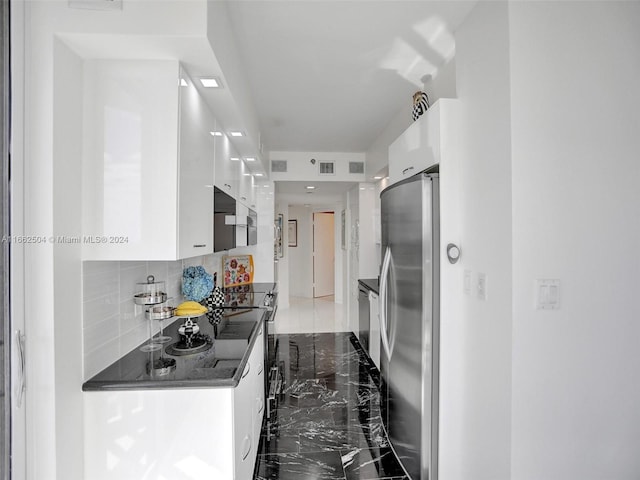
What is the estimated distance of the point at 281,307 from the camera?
661 cm

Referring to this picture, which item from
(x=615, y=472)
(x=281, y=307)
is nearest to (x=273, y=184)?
(x=281, y=307)

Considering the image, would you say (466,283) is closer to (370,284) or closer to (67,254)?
(67,254)

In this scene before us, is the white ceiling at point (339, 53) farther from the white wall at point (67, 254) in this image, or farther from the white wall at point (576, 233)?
the white wall at point (67, 254)

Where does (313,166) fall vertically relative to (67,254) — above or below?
above

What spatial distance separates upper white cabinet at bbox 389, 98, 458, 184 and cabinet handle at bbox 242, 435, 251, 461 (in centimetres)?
166

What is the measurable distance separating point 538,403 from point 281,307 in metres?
5.44

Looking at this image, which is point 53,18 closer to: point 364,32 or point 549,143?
point 364,32

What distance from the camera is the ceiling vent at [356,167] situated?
4.85m

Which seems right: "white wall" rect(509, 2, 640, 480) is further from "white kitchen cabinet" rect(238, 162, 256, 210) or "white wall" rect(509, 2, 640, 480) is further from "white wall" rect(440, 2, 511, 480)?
"white kitchen cabinet" rect(238, 162, 256, 210)

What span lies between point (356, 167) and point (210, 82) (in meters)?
3.38

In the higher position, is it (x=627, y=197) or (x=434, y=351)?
(x=627, y=197)

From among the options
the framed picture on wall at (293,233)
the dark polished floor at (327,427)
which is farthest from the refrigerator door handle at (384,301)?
the framed picture on wall at (293,233)

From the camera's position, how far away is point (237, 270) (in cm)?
430

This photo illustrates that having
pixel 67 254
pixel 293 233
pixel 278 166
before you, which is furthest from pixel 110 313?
pixel 293 233
